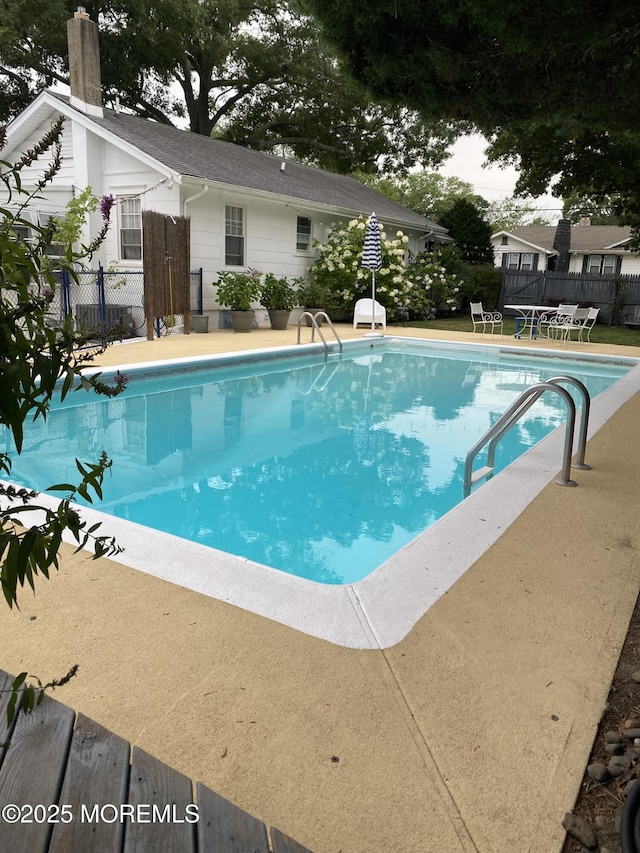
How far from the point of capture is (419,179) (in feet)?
193

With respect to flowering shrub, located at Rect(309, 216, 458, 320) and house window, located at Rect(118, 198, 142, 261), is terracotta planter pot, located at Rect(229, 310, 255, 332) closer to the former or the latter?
house window, located at Rect(118, 198, 142, 261)

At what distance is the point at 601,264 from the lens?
33438mm

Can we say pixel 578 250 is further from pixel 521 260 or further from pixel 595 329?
pixel 595 329

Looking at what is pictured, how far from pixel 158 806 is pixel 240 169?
15766mm

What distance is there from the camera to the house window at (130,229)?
13.4 m

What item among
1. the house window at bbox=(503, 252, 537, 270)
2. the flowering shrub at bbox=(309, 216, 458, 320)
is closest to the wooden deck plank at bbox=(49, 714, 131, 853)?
the flowering shrub at bbox=(309, 216, 458, 320)

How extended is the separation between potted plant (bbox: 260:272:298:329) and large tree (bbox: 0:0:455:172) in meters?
8.01

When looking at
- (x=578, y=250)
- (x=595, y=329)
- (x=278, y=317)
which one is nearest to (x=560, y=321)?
(x=595, y=329)

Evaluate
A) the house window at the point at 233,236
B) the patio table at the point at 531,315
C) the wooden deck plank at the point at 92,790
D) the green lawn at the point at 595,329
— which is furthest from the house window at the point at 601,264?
the wooden deck plank at the point at 92,790

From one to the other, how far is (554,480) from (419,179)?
59.4 m

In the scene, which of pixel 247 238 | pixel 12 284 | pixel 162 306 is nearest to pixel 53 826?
pixel 12 284

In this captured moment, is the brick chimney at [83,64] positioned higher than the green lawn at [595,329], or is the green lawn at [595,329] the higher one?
the brick chimney at [83,64]

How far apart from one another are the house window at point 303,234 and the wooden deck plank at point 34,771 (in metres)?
16.3

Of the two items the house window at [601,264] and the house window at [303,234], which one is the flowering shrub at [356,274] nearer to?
the house window at [303,234]
